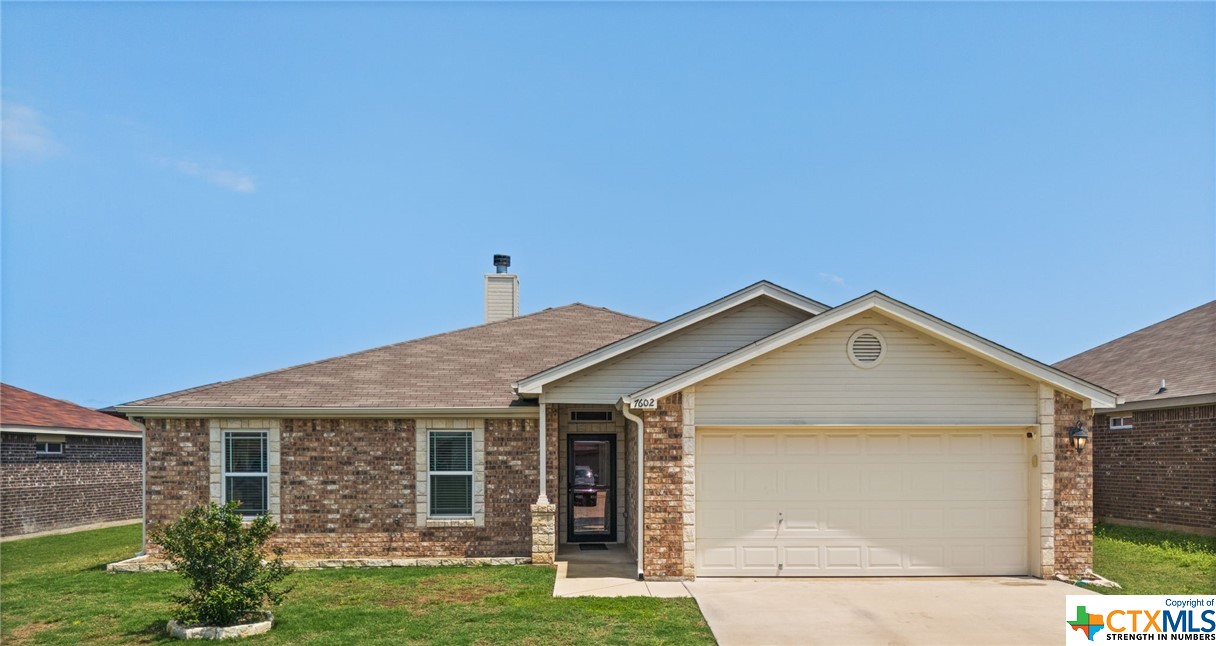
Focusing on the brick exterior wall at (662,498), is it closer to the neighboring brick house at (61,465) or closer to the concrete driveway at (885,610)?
the concrete driveway at (885,610)

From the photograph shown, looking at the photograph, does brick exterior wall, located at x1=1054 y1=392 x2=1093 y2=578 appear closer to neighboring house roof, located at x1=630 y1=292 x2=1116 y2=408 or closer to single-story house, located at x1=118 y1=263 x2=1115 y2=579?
single-story house, located at x1=118 y1=263 x2=1115 y2=579

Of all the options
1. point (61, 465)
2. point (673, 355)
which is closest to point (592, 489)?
point (673, 355)

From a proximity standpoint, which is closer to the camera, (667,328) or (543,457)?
(543,457)

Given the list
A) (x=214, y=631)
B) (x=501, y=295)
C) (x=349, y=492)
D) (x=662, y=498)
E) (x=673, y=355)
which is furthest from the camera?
(x=501, y=295)

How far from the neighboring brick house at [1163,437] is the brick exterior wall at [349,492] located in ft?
39.0

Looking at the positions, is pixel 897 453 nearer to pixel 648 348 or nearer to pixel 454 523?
pixel 648 348

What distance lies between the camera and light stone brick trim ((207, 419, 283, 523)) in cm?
1345

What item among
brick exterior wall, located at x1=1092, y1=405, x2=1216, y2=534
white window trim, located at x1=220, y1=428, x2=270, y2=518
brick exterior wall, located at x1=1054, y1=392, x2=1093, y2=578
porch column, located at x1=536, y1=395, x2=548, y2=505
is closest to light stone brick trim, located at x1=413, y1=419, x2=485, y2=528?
porch column, located at x1=536, y1=395, x2=548, y2=505

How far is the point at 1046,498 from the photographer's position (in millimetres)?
11539

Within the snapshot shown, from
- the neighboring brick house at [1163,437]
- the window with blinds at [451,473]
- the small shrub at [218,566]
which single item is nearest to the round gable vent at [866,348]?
the window with blinds at [451,473]

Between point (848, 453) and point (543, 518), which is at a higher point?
point (848, 453)

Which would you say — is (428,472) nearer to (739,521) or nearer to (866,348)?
(739,521)

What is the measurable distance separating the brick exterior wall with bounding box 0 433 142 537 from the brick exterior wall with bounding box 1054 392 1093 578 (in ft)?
67.1

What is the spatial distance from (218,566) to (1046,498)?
10.7 m
